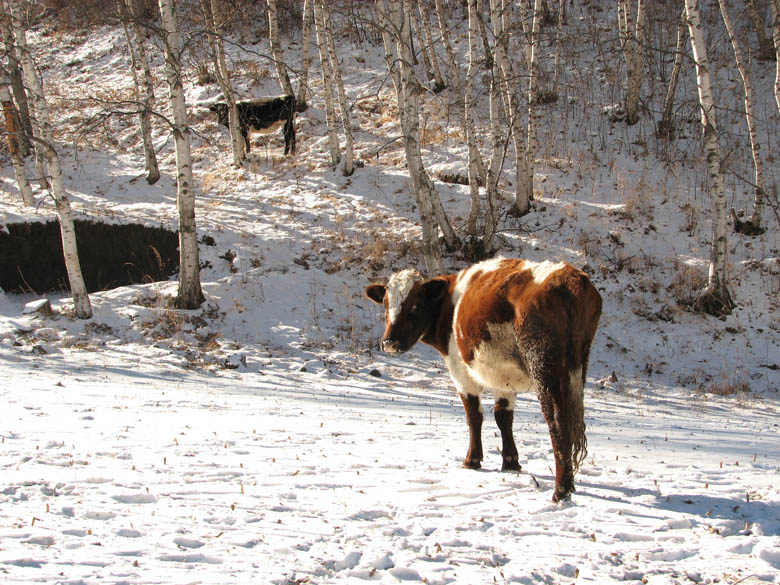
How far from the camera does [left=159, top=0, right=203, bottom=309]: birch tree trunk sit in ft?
37.8

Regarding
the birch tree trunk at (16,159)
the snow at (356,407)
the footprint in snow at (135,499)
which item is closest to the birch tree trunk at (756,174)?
the snow at (356,407)

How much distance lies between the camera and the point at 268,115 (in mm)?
20125

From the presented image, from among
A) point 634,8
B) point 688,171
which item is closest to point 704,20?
point 634,8

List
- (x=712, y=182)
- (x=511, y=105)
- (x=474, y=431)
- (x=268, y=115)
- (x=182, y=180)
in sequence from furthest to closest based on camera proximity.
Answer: (x=268, y=115)
(x=511, y=105)
(x=182, y=180)
(x=712, y=182)
(x=474, y=431)

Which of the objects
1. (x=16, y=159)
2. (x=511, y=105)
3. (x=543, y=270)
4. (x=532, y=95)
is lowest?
(x=543, y=270)

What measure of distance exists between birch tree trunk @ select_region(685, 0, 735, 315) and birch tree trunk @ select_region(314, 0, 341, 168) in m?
10.5

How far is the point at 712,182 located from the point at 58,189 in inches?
522

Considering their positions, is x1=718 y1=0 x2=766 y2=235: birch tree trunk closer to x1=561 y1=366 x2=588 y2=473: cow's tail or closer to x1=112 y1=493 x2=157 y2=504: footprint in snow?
x1=561 y1=366 x2=588 y2=473: cow's tail

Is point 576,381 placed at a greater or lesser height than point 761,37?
lesser

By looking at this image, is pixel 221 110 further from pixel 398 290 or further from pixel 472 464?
pixel 472 464

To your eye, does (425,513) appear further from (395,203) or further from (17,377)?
(395,203)

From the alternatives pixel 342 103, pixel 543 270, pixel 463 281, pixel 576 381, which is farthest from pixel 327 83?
pixel 576 381

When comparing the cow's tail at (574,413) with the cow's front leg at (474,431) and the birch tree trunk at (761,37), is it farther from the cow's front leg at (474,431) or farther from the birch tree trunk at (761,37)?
the birch tree trunk at (761,37)

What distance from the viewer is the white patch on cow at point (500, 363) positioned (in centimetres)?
453
